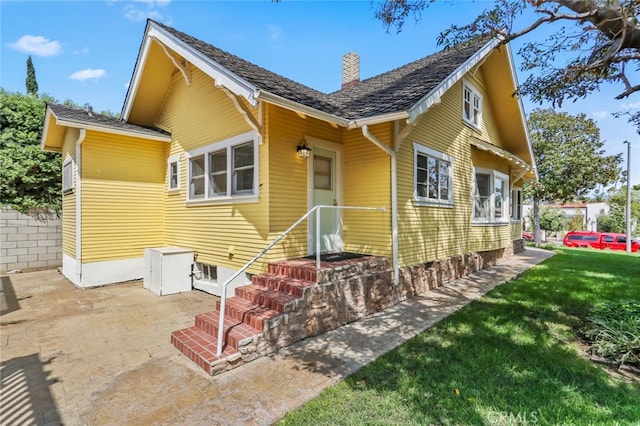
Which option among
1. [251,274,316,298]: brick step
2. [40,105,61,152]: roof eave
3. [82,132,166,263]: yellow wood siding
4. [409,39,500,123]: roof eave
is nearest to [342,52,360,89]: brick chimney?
[409,39,500,123]: roof eave

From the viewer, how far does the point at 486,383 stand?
3.36 m

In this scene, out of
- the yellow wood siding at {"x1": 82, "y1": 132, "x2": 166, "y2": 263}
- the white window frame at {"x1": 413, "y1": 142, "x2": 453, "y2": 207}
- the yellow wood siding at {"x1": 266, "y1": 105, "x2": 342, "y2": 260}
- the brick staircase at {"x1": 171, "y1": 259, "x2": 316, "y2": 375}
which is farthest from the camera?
the yellow wood siding at {"x1": 82, "y1": 132, "x2": 166, "y2": 263}

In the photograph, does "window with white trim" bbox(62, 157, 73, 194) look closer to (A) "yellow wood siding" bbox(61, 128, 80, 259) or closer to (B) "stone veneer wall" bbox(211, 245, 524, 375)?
(A) "yellow wood siding" bbox(61, 128, 80, 259)

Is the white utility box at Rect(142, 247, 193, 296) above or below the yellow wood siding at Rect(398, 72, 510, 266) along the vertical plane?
below

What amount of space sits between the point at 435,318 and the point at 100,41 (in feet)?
35.2

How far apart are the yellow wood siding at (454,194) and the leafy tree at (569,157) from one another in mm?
11782

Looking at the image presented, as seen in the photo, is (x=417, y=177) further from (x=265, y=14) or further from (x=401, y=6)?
(x=265, y=14)

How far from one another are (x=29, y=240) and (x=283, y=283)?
10.1m

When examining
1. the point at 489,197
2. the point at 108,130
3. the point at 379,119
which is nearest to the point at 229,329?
the point at 379,119

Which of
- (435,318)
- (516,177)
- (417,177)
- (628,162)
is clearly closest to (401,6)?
(417,177)

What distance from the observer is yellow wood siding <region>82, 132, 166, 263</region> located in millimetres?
8062

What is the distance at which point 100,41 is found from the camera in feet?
27.1

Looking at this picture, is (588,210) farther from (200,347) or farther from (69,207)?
(69,207)

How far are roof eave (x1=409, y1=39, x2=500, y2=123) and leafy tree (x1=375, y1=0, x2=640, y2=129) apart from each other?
95 cm
